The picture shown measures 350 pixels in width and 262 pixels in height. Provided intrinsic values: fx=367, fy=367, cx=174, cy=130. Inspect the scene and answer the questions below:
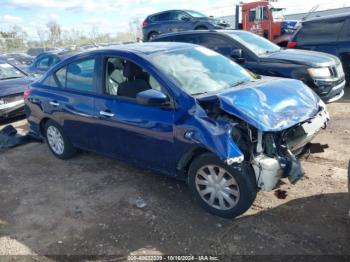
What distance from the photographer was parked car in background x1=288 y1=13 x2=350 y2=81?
8.81 meters

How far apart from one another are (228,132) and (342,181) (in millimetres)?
1808

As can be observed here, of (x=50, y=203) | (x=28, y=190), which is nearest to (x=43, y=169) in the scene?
(x=28, y=190)

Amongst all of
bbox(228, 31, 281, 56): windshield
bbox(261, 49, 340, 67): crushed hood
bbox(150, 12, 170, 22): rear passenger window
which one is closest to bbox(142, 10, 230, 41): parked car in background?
bbox(150, 12, 170, 22): rear passenger window

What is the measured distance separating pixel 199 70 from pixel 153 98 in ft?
2.73

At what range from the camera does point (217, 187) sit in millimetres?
3623

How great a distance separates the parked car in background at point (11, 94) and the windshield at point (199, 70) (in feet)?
16.9

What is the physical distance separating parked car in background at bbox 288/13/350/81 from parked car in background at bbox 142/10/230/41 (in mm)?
5607

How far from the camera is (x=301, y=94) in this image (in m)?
4.03

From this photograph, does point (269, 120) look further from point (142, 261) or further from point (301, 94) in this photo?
point (142, 261)

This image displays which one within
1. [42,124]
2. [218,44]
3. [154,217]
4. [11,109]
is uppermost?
[218,44]

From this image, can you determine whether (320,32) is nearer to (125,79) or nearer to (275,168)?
(125,79)

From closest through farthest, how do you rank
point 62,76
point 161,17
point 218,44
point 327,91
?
1. point 62,76
2. point 327,91
3. point 218,44
4. point 161,17

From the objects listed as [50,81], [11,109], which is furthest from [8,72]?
[50,81]

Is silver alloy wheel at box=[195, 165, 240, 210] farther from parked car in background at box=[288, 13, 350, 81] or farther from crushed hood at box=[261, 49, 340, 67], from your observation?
parked car in background at box=[288, 13, 350, 81]
